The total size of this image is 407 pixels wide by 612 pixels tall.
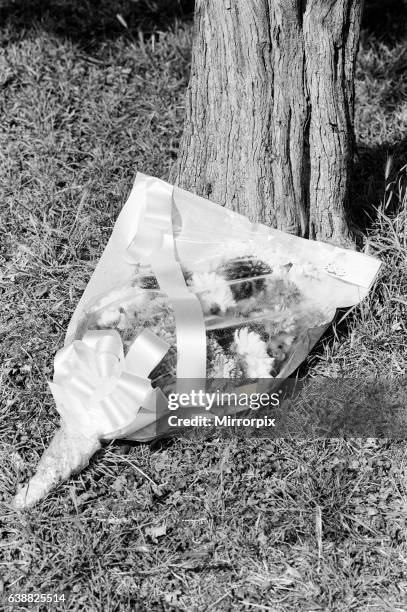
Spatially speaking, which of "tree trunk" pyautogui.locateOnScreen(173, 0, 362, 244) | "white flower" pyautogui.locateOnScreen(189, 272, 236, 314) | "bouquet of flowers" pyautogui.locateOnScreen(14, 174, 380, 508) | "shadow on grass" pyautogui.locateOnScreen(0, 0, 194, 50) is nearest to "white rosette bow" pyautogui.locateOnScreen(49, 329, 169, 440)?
"bouquet of flowers" pyautogui.locateOnScreen(14, 174, 380, 508)

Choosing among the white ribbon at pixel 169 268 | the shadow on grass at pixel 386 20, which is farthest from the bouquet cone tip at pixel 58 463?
the shadow on grass at pixel 386 20

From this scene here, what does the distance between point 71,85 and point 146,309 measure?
151cm

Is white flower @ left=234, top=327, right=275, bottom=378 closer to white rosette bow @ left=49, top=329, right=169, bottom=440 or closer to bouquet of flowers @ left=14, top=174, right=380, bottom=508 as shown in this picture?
bouquet of flowers @ left=14, top=174, right=380, bottom=508

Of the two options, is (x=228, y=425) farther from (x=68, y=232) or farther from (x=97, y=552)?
(x=68, y=232)

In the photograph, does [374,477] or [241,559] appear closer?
[241,559]

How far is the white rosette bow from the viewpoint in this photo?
2.44 meters

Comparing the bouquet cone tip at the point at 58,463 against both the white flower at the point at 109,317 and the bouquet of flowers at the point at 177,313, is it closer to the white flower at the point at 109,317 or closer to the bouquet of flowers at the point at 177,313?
the bouquet of flowers at the point at 177,313

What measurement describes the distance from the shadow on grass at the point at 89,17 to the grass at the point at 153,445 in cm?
8

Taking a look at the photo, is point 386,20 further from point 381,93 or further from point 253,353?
point 253,353

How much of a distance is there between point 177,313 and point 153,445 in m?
0.43

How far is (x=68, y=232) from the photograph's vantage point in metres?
3.13

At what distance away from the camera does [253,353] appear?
2.60 m

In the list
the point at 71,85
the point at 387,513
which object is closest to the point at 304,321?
the point at 387,513

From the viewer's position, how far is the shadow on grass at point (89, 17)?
3.91 meters
